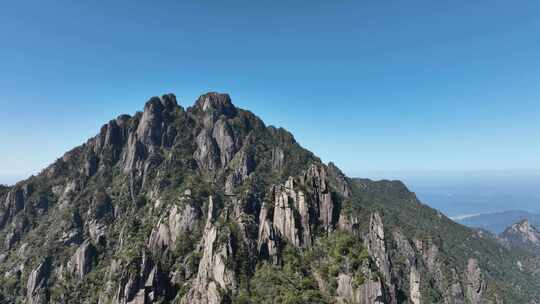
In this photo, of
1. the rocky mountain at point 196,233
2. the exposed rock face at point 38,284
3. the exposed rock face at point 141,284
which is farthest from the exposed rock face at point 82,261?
the exposed rock face at point 141,284

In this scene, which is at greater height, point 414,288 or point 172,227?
point 172,227

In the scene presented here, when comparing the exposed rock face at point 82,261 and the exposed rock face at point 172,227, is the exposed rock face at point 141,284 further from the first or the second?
the exposed rock face at point 82,261

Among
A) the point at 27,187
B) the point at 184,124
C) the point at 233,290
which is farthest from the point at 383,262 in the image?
the point at 27,187

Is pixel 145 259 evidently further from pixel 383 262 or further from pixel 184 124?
pixel 184 124

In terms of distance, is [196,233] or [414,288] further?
[414,288]

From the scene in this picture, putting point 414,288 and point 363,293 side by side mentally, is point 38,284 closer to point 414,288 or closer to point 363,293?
point 363,293

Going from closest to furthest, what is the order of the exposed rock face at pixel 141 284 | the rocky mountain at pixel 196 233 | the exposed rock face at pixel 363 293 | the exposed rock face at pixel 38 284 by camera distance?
the exposed rock face at pixel 363 293 < the rocky mountain at pixel 196 233 < the exposed rock face at pixel 141 284 < the exposed rock face at pixel 38 284

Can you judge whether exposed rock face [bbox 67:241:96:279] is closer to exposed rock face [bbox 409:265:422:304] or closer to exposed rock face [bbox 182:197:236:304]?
exposed rock face [bbox 182:197:236:304]

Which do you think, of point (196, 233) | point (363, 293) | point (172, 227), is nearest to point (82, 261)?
point (172, 227)
